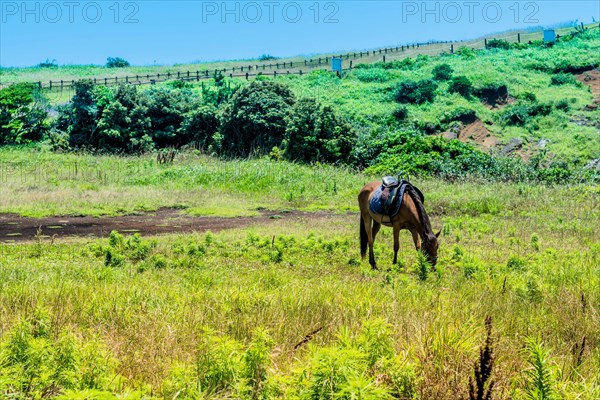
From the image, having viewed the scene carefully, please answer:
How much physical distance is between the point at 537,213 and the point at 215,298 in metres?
15.6

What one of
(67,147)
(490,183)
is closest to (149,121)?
(67,147)

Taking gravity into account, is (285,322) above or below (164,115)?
below

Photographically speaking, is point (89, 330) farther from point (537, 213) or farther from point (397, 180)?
point (537, 213)

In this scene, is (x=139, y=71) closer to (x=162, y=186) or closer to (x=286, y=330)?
(x=162, y=186)

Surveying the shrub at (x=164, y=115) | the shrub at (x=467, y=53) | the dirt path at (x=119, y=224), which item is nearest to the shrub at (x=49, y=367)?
the dirt path at (x=119, y=224)

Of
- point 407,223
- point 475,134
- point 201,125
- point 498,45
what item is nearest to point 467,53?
point 498,45

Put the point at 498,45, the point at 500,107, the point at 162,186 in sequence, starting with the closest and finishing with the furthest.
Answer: the point at 162,186, the point at 500,107, the point at 498,45

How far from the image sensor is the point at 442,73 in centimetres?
5075

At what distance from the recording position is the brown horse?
35.1 ft

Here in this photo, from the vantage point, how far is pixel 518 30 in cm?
8638

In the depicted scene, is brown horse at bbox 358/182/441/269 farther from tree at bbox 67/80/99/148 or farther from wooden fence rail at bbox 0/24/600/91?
wooden fence rail at bbox 0/24/600/91

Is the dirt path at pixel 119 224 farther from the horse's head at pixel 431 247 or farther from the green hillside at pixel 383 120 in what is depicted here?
the green hillside at pixel 383 120

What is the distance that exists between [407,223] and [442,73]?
42.3 meters

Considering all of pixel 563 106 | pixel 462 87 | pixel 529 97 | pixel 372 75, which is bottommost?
pixel 563 106
